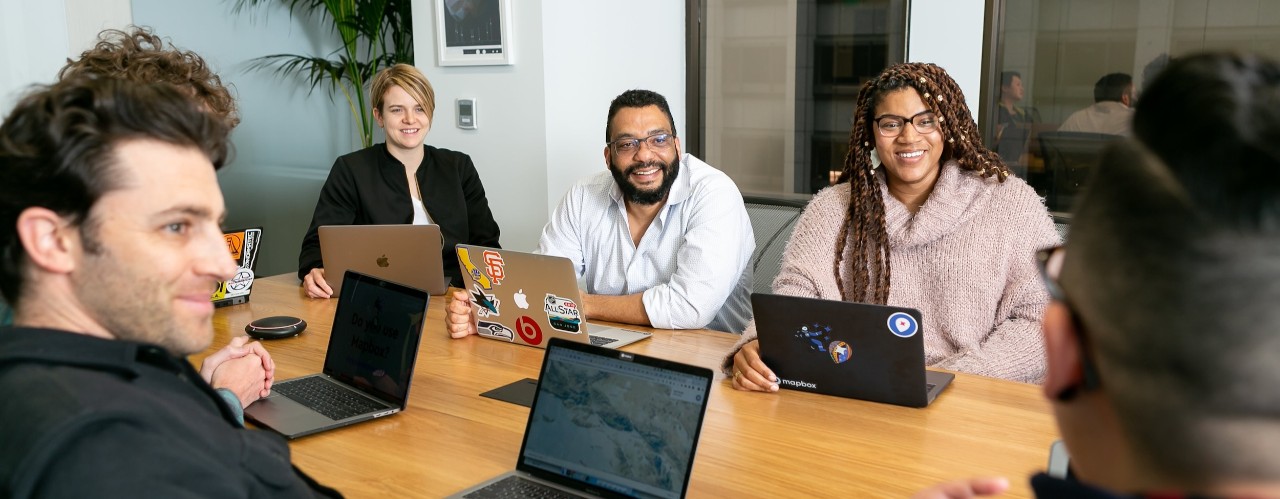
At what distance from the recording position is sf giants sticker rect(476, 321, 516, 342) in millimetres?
2358

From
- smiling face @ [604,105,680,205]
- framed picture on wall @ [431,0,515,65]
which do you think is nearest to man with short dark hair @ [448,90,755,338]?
smiling face @ [604,105,680,205]

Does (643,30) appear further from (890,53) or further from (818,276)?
(818,276)

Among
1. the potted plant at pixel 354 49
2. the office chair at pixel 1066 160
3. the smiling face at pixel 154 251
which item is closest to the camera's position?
the smiling face at pixel 154 251

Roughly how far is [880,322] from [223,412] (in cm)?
109

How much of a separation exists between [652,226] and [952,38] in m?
1.48

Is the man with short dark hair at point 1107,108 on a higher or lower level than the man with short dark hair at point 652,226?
higher

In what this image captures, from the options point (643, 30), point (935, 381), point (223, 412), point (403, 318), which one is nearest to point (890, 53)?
point (643, 30)

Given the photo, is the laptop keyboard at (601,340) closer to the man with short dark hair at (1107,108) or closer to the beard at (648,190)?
the beard at (648,190)

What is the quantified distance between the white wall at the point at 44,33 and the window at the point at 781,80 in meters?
2.44

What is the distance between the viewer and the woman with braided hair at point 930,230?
2.34 metres

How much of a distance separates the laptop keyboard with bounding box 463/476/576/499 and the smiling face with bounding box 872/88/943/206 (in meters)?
1.35

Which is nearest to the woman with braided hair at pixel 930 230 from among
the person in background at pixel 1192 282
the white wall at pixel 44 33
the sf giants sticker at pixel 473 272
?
the sf giants sticker at pixel 473 272

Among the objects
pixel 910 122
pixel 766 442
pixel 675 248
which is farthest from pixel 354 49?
pixel 766 442

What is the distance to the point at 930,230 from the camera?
7.79 feet
